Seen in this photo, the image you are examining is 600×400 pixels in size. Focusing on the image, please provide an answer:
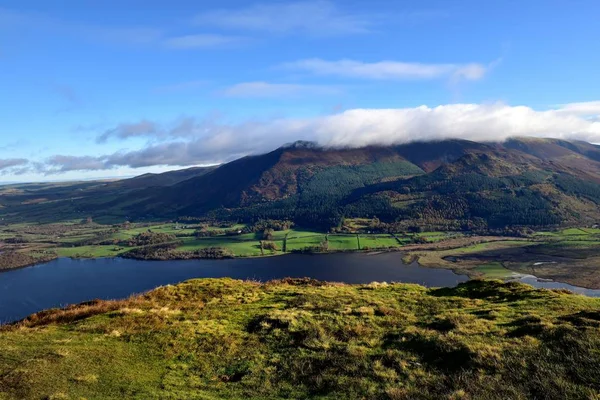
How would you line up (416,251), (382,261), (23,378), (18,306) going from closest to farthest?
(23,378) < (18,306) < (382,261) < (416,251)

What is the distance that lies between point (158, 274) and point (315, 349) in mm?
147100

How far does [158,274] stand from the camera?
15225 centimetres

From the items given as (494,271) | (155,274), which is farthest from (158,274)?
(494,271)

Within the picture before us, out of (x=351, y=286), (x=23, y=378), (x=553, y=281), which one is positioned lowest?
(x=553, y=281)

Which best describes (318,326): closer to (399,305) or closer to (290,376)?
(290,376)

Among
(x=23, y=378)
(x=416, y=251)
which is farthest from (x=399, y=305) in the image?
(x=416, y=251)

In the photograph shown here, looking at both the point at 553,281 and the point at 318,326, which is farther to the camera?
the point at 553,281

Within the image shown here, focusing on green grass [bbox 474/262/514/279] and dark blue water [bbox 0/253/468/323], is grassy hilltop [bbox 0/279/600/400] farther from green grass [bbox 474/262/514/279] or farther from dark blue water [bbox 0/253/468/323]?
green grass [bbox 474/262/514/279]

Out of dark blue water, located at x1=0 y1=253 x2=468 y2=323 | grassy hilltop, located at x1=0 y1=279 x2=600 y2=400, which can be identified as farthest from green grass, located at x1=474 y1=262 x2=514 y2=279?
grassy hilltop, located at x1=0 y1=279 x2=600 y2=400

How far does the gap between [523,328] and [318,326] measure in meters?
10.5

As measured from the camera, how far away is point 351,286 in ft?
118

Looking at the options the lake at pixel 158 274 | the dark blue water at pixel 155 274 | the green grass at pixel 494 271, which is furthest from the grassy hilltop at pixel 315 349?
the green grass at pixel 494 271

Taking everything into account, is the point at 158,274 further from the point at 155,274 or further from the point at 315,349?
the point at 315,349

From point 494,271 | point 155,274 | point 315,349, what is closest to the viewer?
point 315,349
